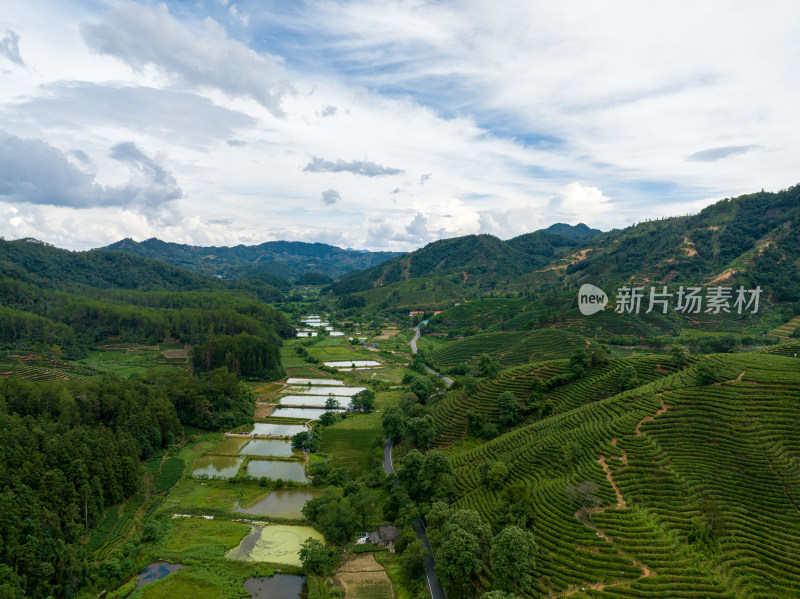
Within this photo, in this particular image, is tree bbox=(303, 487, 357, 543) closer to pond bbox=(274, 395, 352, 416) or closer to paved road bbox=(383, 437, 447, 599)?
paved road bbox=(383, 437, 447, 599)

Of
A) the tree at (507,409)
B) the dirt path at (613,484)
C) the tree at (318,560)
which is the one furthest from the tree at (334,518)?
the tree at (507,409)

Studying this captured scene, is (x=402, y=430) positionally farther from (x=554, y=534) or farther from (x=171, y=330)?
(x=171, y=330)

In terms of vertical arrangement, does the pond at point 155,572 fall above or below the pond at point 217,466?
below

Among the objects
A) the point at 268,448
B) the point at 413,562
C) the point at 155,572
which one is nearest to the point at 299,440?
the point at 268,448

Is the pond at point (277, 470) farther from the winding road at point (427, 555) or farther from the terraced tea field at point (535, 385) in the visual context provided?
the terraced tea field at point (535, 385)

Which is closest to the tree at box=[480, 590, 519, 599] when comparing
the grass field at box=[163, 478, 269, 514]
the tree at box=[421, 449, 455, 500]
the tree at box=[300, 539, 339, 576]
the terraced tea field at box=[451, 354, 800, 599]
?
the terraced tea field at box=[451, 354, 800, 599]

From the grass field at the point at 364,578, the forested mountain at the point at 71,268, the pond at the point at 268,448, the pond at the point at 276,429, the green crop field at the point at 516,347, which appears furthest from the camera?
the forested mountain at the point at 71,268
